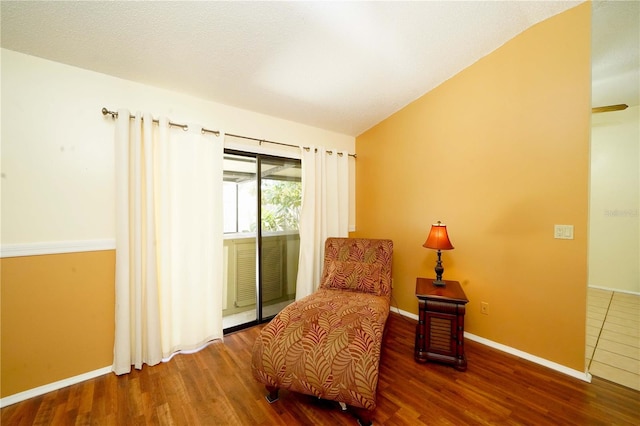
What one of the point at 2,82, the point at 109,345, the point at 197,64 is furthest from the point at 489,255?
the point at 2,82

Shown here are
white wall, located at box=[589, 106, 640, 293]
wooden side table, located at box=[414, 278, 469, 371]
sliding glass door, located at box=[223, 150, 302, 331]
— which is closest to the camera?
wooden side table, located at box=[414, 278, 469, 371]

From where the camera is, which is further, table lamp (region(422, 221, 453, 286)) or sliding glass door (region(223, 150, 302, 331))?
sliding glass door (region(223, 150, 302, 331))

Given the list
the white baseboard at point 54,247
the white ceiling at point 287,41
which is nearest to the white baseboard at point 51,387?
the white baseboard at point 54,247

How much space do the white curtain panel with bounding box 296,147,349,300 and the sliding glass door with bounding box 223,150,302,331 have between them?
234 mm

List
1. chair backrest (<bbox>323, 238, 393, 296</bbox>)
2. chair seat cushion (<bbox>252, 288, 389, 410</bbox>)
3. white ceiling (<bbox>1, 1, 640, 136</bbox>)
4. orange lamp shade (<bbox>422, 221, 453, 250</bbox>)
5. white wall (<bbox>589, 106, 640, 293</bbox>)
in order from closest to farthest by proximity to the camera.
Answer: chair seat cushion (<bbox>252, 288, 389, 410</bbox>) → white ceiling (<bbox>1, 1, 640, 136</bbox>) → orange lamp shade (<bbox>422, 221, 453, 250</bbox>) → chair backrest (<bbox>323, 238, 393, 296</bbox>) → white wall (<bbox>589, 106, 640, 293</bbox>)

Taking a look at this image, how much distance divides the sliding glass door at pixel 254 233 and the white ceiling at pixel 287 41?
697 millimetres

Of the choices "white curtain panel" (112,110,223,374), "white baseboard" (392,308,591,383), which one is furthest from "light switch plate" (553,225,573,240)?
"white curtain panel" (112,110,223,374)

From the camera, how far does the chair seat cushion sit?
4.38 ft

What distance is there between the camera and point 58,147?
5.51ft

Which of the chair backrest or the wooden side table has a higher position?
the chair backrest

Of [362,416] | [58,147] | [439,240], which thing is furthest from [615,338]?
[58,147]

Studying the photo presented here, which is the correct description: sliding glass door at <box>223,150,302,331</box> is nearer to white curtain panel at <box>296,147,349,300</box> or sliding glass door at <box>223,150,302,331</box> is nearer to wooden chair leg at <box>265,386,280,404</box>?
white curtain panel at <box>296,147,349,300</box>

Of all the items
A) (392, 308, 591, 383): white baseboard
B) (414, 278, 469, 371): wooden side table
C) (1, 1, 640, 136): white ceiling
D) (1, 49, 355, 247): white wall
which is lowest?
(392, 308, 591, 383): white baseboard

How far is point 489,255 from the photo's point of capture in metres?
2.21
